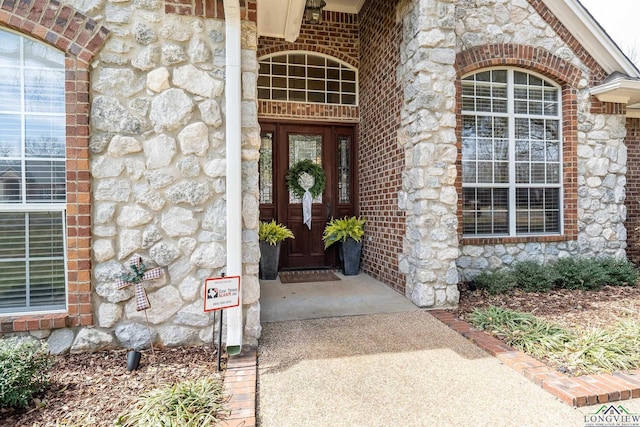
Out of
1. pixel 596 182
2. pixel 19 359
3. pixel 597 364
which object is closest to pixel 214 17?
pixel 19 359

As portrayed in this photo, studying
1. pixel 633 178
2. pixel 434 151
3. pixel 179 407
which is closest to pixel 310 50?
pixel 434 151

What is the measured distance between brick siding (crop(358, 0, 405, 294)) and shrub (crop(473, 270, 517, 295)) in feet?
3.28

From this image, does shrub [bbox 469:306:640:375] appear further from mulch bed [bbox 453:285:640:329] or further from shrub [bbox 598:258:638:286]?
shrub [bbox 598:258:638:286]

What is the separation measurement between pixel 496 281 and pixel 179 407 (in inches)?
148

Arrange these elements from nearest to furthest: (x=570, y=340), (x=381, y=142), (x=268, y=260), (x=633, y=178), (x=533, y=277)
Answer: (x=570, y=340) → (x=533, y=277) → (x=381, y=142) → (x=268, y=260) → (x=633, y=178)

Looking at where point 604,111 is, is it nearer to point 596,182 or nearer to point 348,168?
point 596,182

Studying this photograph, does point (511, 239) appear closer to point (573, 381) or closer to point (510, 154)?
point (510, 154)

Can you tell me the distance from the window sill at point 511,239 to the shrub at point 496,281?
0.40 meters

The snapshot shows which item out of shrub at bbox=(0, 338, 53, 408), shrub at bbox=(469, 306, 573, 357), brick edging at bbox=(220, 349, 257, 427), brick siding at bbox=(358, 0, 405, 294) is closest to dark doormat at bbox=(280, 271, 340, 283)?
brick siding at bbox=(358, 0, 405, 294)

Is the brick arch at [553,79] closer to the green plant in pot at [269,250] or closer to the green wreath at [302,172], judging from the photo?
the green wreath at [302,172]

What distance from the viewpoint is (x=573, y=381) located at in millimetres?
2293

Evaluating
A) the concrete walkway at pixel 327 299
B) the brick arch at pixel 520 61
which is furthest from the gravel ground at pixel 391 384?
the brick arch at pixel 520 61

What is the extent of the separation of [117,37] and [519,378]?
12.5ft

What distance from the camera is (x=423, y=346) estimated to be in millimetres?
2914
